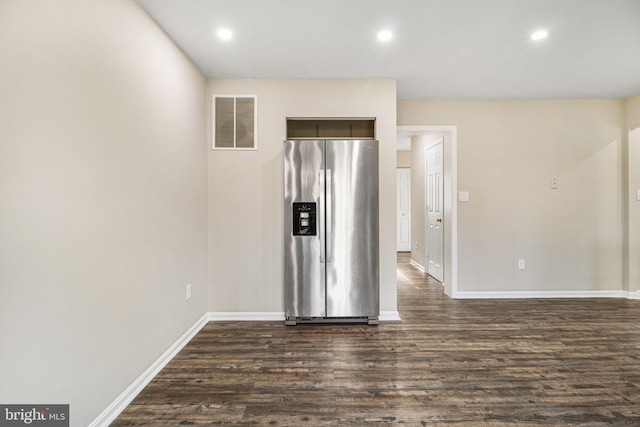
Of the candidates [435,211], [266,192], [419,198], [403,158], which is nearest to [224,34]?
[266,192]

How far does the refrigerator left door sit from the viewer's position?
3.02 m

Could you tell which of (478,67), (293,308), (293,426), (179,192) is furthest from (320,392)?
(478,67)

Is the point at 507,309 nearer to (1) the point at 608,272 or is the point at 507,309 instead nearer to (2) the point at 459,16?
(1) the point at 608,272

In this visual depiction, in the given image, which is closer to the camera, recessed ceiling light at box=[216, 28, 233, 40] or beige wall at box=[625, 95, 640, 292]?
recessed ceiling light at box=[216, 28, 233, 40]

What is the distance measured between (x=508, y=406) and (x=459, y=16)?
2.64m

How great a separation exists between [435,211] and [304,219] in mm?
2755

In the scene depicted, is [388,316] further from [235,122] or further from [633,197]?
[633,197]

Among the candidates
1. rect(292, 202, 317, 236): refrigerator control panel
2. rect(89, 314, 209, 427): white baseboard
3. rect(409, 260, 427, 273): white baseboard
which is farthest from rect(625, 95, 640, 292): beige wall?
rect(89, 314, 209, 427): white baseboard

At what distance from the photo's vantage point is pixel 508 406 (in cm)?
182

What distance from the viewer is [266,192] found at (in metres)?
3.23

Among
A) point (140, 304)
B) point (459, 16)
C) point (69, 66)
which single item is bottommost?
point (140, 304)

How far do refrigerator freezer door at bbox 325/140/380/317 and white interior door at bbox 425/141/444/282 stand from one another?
1.93 meters

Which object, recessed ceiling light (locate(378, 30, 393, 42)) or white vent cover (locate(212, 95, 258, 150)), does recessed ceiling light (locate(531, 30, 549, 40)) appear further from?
white vent cover (locate(212, 95, 258, 150))

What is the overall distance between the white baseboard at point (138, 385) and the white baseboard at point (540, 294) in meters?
3.26
